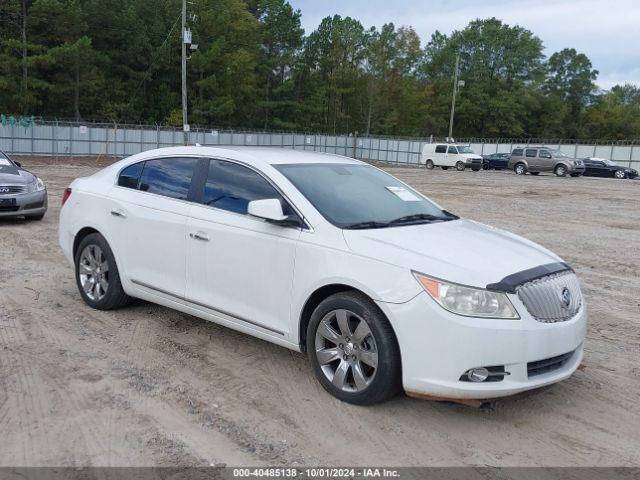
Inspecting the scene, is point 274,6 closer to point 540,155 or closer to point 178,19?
point 178,19

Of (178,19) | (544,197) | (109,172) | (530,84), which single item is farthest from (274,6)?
(109,172)

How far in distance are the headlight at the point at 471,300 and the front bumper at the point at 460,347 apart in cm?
4

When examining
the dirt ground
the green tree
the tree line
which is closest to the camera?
the dirt ground

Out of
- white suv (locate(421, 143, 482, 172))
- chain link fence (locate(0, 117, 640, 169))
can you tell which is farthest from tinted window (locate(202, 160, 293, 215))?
white suv (locate(421, 143, 482, 172))

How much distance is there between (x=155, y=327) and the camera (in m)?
5.57

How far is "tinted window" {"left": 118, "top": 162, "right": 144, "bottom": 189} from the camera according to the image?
5770mm

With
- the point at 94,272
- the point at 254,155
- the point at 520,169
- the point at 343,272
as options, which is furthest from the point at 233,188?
the point at 520,169

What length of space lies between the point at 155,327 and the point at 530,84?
3796 inches

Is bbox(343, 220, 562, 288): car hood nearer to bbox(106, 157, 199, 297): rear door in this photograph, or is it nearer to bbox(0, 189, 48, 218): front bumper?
bbox(106, 157, 199, 297): rear door

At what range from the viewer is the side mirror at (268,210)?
429 cm

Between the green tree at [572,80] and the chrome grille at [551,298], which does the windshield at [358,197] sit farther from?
the green tree at [572,80]

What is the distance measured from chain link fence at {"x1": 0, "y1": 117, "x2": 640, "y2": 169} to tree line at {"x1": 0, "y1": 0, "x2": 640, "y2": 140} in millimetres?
11172

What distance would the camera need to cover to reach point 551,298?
13.0 feet

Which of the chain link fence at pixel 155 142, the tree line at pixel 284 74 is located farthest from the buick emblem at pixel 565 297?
the tree line at pixel 284 74
